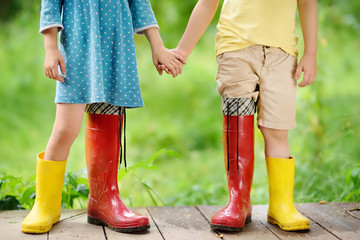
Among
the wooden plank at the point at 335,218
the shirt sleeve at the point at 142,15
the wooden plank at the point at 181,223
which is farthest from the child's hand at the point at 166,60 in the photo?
the wooden plank at the point at 335,218

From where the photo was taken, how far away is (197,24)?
1952mm

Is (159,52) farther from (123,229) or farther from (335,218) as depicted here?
(335,218)

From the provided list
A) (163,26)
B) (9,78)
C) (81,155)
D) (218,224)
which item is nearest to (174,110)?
(163,26)

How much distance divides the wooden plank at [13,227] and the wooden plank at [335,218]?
3.57 ft

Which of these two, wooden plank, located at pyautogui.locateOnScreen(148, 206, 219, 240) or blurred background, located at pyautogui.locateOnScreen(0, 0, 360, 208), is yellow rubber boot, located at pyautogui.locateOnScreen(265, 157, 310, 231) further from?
blurred background, located at pyautogui.locateOnScreen(0, 0, 360, 208)

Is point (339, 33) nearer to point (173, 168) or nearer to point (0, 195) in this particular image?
point (173, 168)

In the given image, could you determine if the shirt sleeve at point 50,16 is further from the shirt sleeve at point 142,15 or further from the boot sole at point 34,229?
the boot sole at point 34,229

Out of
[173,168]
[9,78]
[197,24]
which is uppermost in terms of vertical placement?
[197,24]

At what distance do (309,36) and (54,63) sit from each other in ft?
3.22

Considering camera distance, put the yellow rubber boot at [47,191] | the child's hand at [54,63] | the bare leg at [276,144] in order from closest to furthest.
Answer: the child's hand at [54,63]
the yellow rubber boot at [47,191]
the bare leg at [276,144]

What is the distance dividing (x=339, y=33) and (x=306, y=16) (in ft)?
10.8

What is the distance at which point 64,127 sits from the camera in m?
1.76

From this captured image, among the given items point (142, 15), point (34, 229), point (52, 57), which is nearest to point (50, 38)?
point (52, 57)

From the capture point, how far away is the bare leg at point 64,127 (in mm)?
1751
